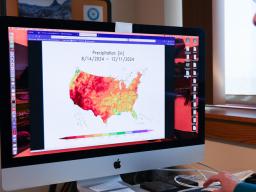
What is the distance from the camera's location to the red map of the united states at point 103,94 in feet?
2.79

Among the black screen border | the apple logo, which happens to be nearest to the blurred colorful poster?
the black screen border

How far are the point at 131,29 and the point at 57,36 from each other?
0.20m

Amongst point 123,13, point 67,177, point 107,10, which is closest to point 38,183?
point 67,177

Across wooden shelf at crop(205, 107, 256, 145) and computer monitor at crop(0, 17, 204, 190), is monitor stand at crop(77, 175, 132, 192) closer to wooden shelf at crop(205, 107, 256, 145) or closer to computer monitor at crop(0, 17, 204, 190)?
computer monitor at crop(0, 17, 204, 190)

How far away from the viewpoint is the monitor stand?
2.93 ft

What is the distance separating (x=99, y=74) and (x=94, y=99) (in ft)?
0.21

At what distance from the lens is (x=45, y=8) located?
125 centimetres

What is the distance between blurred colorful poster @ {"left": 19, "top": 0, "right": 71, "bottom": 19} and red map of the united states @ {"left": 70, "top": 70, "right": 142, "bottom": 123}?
487mm

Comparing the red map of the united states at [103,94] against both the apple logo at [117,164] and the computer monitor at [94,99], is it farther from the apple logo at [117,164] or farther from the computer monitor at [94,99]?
the apple logo at [117,164]

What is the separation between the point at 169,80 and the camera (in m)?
0.97

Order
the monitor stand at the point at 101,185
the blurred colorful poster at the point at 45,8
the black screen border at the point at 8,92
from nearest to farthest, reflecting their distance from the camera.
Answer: the black screen border at the point at 8,92 → the monitor stand at the point at 101,185 → the blurred colorful poster at the point at 45,8

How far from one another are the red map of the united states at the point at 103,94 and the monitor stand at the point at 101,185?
0.17 m

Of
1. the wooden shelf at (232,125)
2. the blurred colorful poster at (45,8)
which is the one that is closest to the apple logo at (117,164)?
the wooden shelf at (232,125)

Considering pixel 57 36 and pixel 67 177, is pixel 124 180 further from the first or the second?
pixel 57 36
